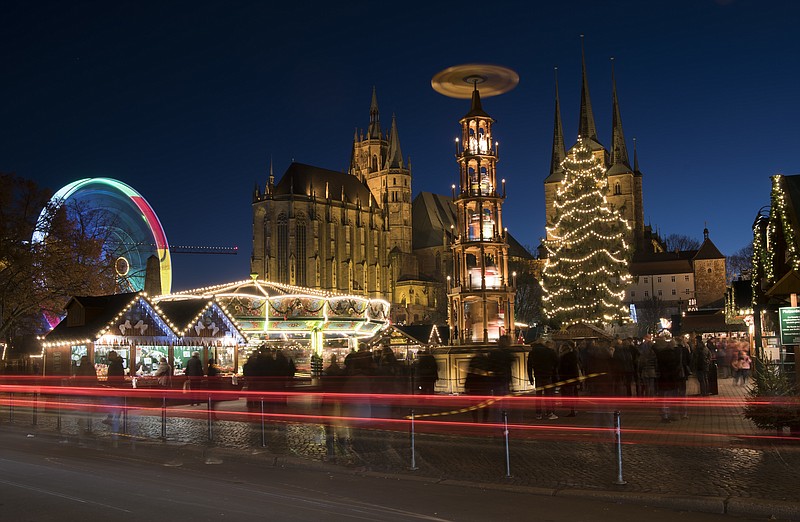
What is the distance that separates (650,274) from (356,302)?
76598 mm

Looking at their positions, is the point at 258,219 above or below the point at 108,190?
above

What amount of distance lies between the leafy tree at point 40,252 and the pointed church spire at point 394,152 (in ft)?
266

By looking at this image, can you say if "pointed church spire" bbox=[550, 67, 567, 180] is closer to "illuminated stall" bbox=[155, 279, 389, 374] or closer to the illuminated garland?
"illuminated stall" bbox=[155, 279, 389, 374]

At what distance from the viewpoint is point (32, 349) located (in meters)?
51.8

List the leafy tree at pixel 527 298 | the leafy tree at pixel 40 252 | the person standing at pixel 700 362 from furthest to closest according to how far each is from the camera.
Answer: the leafy tree at pixel 527 298, the leafy tree at pixel 40 252, the person standing at pixel 700 362

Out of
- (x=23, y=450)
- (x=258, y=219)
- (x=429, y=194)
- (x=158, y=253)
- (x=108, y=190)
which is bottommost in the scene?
(x=23, y=450)

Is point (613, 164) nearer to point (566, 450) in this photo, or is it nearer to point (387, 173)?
point (387, 173)

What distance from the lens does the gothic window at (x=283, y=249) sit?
9900cm

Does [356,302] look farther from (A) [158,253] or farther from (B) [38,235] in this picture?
(B) [38,235]

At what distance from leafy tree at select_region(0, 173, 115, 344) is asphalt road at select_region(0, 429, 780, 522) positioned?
29637 millimetres

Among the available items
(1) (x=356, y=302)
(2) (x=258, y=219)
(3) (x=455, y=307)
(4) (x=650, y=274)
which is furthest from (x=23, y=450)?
(4) (x=650, y=274)

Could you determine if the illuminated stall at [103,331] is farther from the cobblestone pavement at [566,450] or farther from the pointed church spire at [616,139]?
the pointed church spire at [616,139]

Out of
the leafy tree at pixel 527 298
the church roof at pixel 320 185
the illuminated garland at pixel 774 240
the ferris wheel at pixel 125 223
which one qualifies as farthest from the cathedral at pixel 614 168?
the illuminated garland at pixel 774 240

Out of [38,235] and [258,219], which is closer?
[38,235]
